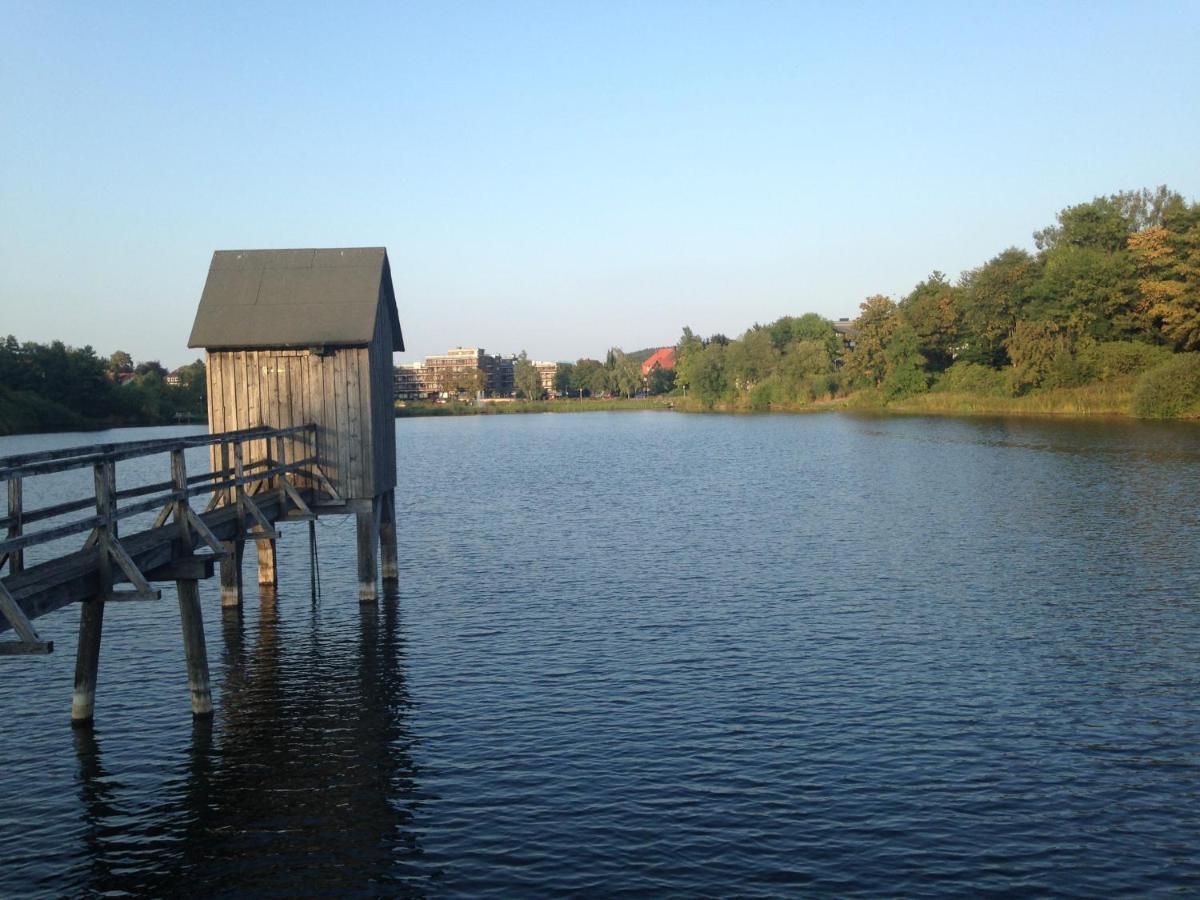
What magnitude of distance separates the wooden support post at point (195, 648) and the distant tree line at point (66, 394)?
357 ft

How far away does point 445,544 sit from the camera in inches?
1361

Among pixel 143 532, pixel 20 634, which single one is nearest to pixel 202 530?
pixel 143 532

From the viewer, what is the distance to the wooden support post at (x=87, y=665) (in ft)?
51.8

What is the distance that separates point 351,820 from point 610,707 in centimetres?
532

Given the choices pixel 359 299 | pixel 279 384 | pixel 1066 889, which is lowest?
pixel 1066 889

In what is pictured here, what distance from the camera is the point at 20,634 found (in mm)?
11125

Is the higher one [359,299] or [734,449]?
[359,299]

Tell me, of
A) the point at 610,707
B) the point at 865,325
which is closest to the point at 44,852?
the point at 610,707

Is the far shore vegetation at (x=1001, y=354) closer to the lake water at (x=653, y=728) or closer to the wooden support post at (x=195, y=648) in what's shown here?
the lake water at (x=653, y=728)

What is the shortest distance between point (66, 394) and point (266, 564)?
111205 mm

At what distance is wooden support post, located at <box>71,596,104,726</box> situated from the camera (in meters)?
15.8

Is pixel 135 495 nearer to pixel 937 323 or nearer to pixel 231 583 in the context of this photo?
pixel 231 583

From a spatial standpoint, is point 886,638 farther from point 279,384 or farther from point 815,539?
point 279,384

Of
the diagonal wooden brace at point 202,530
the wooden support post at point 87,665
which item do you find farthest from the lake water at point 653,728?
the diagonal wooden brace at point 202,530
